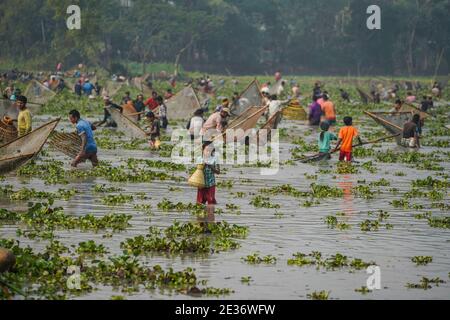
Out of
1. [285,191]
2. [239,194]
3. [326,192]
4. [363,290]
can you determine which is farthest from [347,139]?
[363,290]

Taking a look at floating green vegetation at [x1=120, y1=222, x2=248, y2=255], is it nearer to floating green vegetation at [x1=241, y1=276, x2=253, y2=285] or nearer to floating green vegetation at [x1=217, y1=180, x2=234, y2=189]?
floating green vegetation at [x1=241, y1=276, x2=253, y2=285]

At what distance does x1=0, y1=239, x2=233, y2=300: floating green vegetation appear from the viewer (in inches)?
443

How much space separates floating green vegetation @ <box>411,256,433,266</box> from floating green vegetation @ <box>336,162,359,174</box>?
31.7 feet

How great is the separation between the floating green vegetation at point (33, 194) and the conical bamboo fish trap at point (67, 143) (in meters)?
3.29

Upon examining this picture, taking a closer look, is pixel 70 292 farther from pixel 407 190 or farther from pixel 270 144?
pixel 270 144

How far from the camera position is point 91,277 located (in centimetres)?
1183

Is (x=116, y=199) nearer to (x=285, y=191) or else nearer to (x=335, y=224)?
(x=285, y=191)

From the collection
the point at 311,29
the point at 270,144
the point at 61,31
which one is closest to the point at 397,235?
the point at 270,144

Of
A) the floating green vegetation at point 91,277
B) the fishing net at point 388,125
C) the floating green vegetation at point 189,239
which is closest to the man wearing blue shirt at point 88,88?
the fishing net at point 388,125

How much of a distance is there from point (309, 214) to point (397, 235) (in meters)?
2.14

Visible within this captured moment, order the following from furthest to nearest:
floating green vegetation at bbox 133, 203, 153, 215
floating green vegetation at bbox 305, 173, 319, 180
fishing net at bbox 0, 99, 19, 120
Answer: fishing net at bbox 0, 99, 19, 120 < floating green vegetation at bbox 305, 173, 319, 180 < floating green vegetation at bbox 133, 203, 153, 215

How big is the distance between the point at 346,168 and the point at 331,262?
10673 millimetres

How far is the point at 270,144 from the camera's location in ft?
97.8

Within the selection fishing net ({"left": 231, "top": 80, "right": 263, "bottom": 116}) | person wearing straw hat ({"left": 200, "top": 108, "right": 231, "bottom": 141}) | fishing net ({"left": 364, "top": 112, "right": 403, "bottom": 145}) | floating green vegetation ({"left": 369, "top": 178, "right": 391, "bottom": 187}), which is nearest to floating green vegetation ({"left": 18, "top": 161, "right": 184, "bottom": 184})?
person wearing straw hat ({"left": 200, "top": 108, "right": 231, "bottom": 141})
